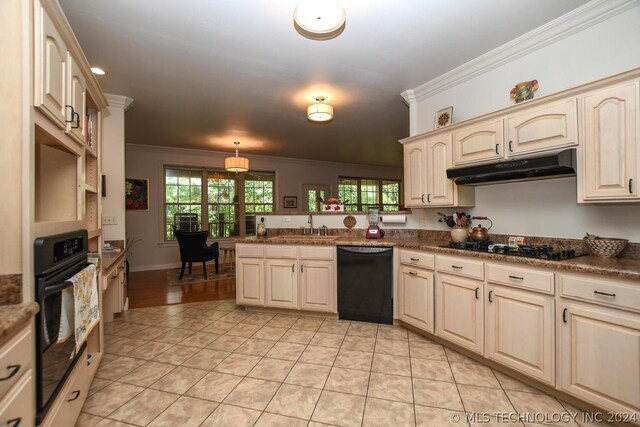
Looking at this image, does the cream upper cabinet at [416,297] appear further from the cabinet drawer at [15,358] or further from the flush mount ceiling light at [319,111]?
the cabinet drawer at [15,358]

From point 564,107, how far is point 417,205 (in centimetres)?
140

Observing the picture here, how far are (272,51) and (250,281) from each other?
96.0 inches

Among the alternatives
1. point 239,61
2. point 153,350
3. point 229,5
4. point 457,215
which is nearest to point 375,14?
point 229,5

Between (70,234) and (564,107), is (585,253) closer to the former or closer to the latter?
(564,107)

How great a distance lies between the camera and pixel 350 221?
3666 mm

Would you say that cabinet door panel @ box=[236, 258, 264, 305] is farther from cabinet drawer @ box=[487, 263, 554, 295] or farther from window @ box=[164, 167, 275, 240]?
window @ box=[164, 167, 275, 240]

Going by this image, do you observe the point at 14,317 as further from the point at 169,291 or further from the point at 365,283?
the point at 169,291

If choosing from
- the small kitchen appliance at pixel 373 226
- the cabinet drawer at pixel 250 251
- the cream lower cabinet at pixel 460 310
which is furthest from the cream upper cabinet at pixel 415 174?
the cabinet drawer at pixel 250 251

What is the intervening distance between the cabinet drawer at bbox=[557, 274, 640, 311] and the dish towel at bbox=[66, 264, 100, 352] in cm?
265

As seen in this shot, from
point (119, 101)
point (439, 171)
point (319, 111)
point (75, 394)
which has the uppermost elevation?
point (119, 101)

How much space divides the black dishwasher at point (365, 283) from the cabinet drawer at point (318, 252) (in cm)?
9

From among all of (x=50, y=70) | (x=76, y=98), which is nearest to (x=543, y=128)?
(x=50, y=70)

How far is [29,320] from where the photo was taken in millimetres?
1076

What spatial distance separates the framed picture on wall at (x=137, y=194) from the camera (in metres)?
5.86
